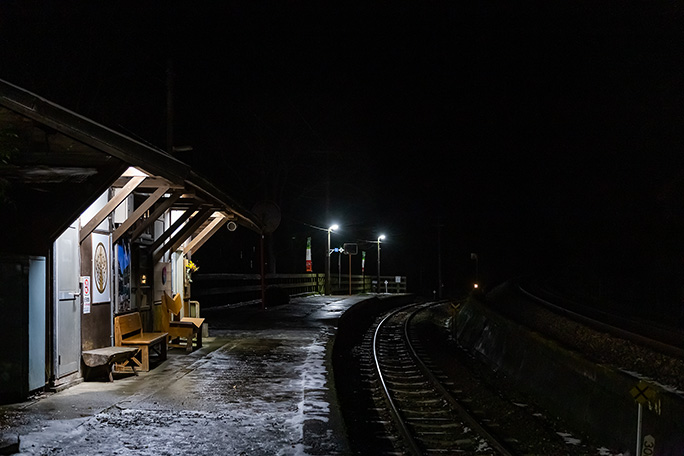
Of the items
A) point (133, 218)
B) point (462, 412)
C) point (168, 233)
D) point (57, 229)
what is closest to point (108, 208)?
point (133, 218)

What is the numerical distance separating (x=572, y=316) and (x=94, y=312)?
1315 centimetres

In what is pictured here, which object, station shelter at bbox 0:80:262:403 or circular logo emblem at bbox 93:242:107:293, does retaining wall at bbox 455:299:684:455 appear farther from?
circular logo emblem at bbox 93:242:107:293

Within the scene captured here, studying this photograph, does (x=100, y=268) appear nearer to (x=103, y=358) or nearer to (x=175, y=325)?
(x=103, y=358)

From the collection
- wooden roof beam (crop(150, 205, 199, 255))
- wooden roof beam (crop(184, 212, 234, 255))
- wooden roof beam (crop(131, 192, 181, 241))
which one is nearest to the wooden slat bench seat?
wooden roof beam (crop(131, 192, 181, 241))

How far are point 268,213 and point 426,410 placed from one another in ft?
34.1

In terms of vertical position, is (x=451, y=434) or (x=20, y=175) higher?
(x=20, y=175)

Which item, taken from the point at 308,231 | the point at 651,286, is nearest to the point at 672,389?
the point at 651,286

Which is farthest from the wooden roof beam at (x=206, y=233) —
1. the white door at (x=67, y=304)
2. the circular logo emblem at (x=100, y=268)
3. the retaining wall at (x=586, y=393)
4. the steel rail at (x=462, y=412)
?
the retaining wall at (x=586, y=393)

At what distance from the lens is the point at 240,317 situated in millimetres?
21969

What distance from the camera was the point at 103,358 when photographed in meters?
9.66

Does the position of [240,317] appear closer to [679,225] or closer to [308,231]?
[679,225]

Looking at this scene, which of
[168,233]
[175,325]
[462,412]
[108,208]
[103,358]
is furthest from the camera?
[175,325]

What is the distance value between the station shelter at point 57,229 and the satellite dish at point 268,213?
346 inches

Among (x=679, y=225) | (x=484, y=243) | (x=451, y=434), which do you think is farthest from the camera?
(x=484, y=243)
